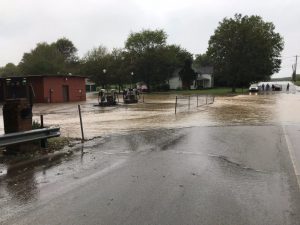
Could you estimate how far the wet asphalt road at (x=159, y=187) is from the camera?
19.8 ft

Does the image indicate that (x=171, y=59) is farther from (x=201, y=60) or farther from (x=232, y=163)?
(x=232, y=163)

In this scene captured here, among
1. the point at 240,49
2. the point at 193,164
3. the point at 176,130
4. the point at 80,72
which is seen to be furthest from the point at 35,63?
the point at 193,164

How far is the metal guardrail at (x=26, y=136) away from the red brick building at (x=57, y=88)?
39.5 metres

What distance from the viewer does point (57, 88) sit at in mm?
55250

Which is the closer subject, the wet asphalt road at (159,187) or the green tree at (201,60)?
the wet asphalt road at (159,187)

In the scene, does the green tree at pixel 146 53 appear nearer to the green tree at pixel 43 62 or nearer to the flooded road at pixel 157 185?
the green tree at pixel 43 62

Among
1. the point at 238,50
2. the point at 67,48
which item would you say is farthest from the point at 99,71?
the point at 67,48

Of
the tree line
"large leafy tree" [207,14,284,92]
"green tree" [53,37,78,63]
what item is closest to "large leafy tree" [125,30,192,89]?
the tree line

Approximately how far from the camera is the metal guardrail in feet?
34.6

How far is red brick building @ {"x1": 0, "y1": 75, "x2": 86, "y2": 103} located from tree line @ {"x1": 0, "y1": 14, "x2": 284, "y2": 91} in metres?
25.0

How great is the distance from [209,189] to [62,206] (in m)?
2.42

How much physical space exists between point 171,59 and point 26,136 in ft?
285

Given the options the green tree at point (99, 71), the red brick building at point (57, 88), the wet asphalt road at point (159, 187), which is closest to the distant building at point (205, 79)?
the green tree at point (99, 71)

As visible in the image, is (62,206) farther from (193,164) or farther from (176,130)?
(176,130)
